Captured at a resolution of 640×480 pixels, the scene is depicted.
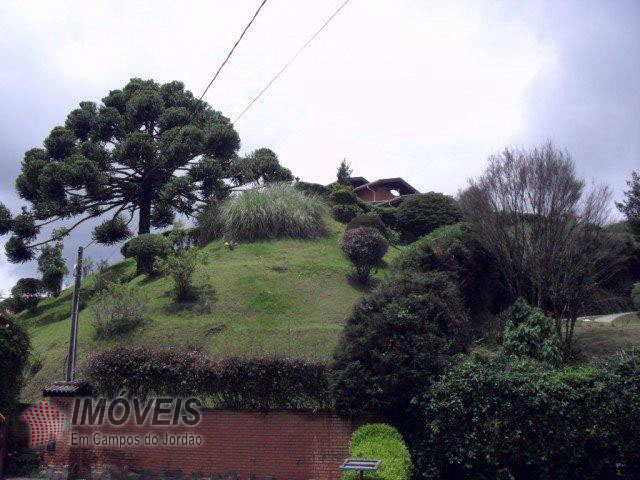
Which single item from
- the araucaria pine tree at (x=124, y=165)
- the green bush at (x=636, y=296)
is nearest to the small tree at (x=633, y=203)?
the green bush at (x=636, y=296)

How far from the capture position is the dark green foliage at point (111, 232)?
26125 millimetres

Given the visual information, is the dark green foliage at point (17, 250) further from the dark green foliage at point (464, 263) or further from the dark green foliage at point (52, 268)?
the dark green foliage at point (464, 263)

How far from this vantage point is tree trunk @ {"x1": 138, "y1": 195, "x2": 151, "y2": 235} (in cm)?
2727

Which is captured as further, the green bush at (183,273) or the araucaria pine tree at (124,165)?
the araucaria pine tree at (124,165)

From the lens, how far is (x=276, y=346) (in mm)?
16734

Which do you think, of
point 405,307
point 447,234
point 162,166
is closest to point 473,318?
point 447,234

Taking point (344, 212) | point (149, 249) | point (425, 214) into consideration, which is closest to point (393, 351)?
point (149, 249)

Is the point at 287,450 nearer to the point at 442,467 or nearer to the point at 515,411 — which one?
the point at 442,467

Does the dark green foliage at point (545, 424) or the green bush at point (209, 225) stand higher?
the green bush at point (209, 225)

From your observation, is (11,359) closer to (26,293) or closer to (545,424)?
(545,424)

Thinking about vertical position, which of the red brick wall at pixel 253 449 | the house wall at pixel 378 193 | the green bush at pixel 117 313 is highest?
the house wall at pixel 378 193

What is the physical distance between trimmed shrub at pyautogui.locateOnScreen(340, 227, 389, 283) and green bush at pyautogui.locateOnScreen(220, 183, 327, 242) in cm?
349

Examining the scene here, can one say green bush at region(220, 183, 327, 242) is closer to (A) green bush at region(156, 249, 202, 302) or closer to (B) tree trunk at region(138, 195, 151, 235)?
(B) tree trunk at region(138, 195, 151, 235)

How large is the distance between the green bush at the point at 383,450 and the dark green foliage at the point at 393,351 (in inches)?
16.7
